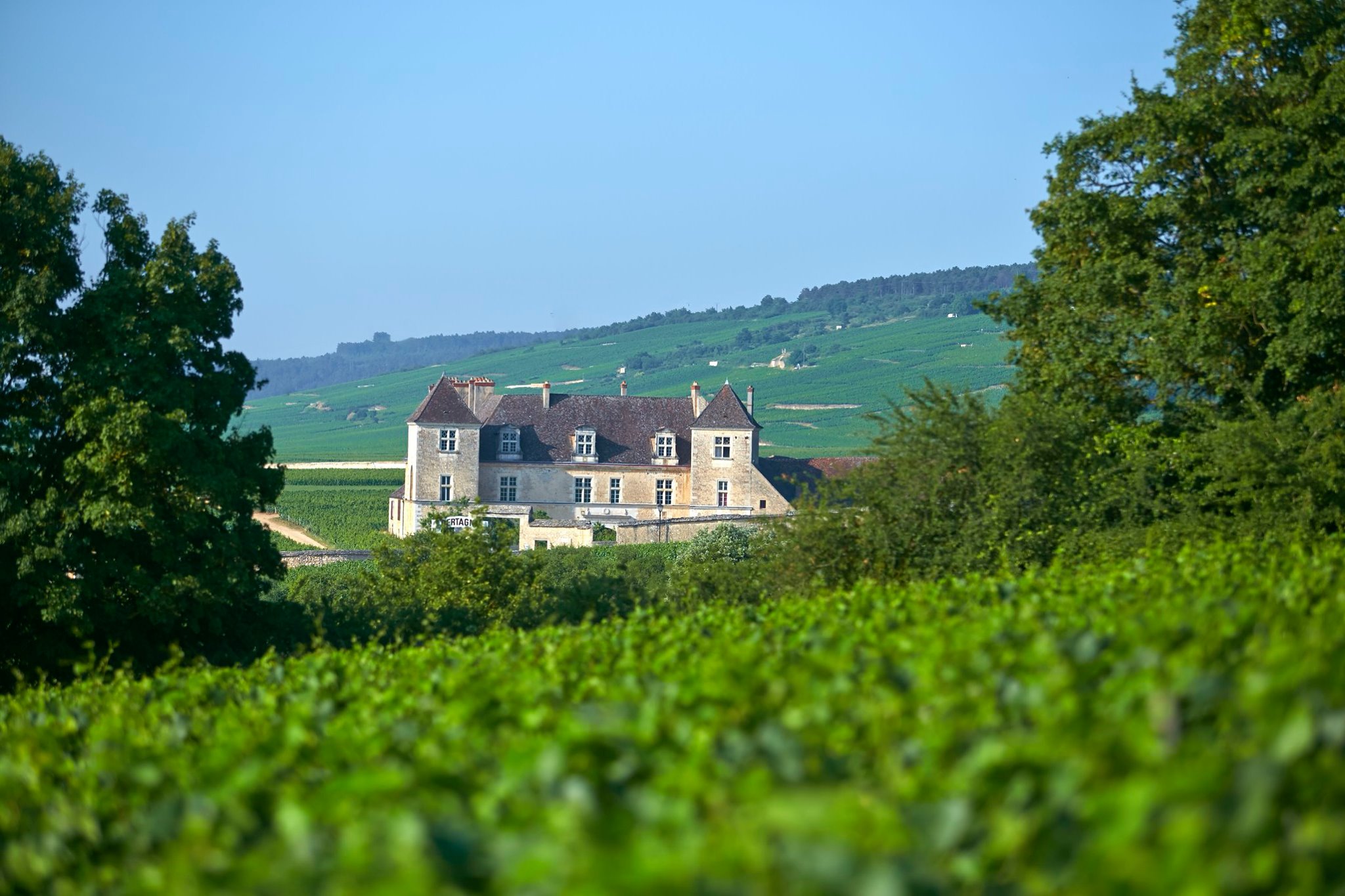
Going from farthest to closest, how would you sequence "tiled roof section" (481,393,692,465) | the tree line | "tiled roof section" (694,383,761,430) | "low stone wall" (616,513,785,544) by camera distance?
"tiled roof section" (481,393,692,465)
"tiled roof section" (694,383,761,430)
"low stone wall" (616,513,785,544)
the tree line

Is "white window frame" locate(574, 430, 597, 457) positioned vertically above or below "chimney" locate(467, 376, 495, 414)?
below

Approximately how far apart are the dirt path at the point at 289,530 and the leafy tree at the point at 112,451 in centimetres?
6152

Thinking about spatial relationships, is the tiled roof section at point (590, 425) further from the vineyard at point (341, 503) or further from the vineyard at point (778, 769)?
A: the vineyard at point (778, 769)

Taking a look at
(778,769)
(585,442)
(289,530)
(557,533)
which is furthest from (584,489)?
(778,769)

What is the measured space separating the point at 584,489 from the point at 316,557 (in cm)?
2149

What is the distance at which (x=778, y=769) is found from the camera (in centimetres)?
411

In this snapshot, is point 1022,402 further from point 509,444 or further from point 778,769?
point 509,444

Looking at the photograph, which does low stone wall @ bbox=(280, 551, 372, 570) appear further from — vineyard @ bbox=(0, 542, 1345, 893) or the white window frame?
vineyard @ bbox=(0, 542, 1345, 893)

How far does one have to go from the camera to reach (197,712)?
7984 millimetres

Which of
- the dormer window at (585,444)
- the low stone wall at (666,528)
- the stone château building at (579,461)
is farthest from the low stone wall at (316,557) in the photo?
the dormer window at (585,444)

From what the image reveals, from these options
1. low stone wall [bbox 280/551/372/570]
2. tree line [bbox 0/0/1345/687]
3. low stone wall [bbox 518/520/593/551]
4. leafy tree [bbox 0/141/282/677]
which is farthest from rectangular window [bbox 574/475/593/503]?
leafy tree [bbox 0/141/282/677]

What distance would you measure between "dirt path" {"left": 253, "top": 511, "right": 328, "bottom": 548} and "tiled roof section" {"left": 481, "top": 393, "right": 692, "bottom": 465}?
45.5 feet

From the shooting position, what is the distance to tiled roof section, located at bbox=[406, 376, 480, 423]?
86062 mm

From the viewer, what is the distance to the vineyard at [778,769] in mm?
3062
